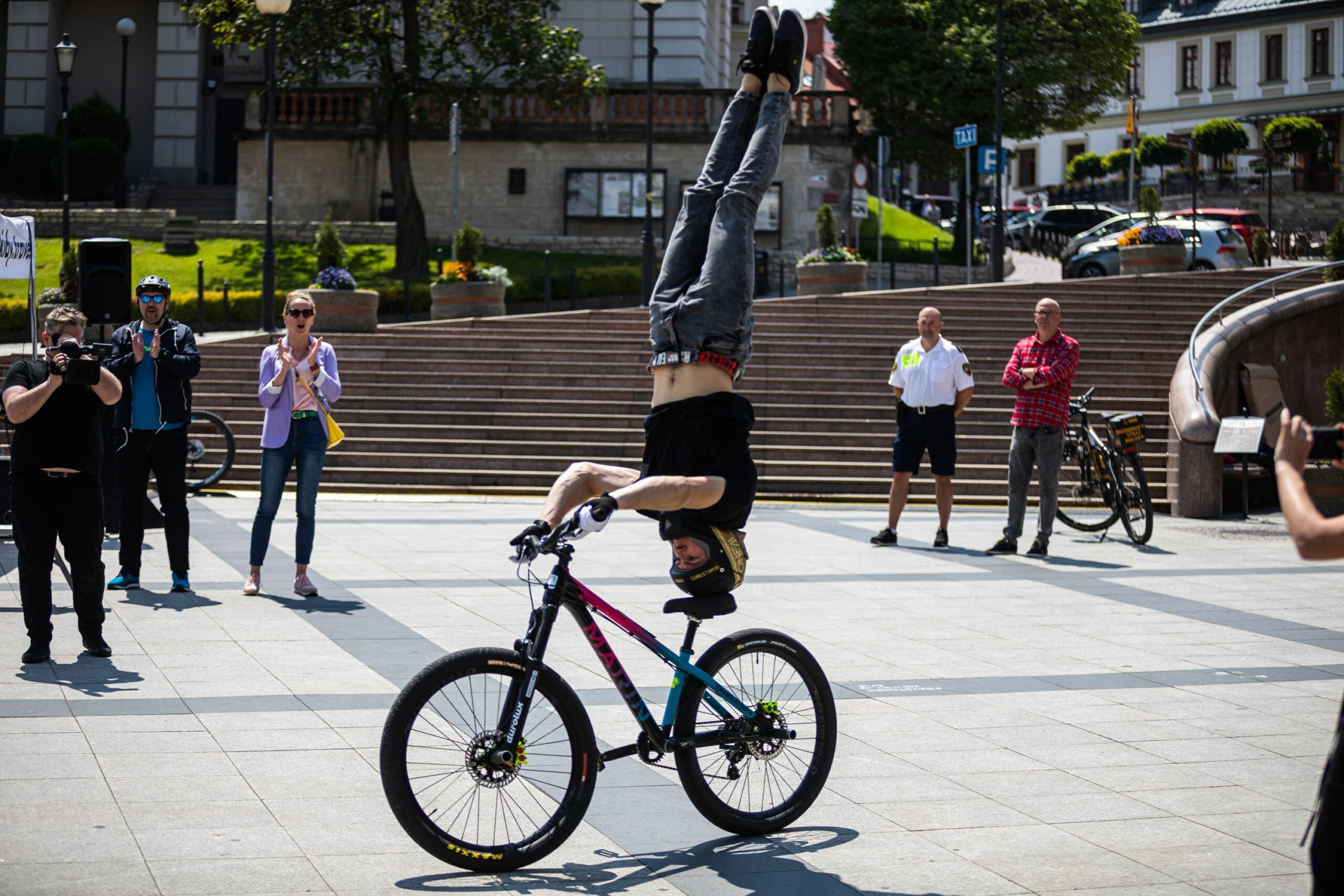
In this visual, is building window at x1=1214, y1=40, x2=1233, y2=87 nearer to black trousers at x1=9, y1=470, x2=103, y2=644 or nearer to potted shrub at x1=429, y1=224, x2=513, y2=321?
potted shrub at x1=429, y1=224, x2=513, y2=321

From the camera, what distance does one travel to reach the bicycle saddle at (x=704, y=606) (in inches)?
199

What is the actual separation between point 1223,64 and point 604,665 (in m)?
72.9

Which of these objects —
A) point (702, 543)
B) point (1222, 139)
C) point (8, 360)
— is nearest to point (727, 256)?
point (702, 543)

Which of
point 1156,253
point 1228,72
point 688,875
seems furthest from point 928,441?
point 1228,72

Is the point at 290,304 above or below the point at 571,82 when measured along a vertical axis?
below

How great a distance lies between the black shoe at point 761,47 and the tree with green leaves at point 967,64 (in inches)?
1406

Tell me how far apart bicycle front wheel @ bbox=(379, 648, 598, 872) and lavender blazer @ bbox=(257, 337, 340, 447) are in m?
5.55

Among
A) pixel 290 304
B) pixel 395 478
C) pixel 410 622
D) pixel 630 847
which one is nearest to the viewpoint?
pixel 630 847

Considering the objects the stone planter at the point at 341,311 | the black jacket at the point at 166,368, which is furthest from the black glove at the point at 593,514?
the stone planter at the point at 341,311

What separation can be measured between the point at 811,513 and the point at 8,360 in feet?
36.7

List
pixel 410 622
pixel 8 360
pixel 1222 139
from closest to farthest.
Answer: pixel 410 622
pixel 8 360
pixel 1222 139

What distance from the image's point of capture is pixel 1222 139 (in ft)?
182

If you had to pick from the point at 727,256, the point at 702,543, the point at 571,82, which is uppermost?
the point at 571,82

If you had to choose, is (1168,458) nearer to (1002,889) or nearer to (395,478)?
(395,478)
